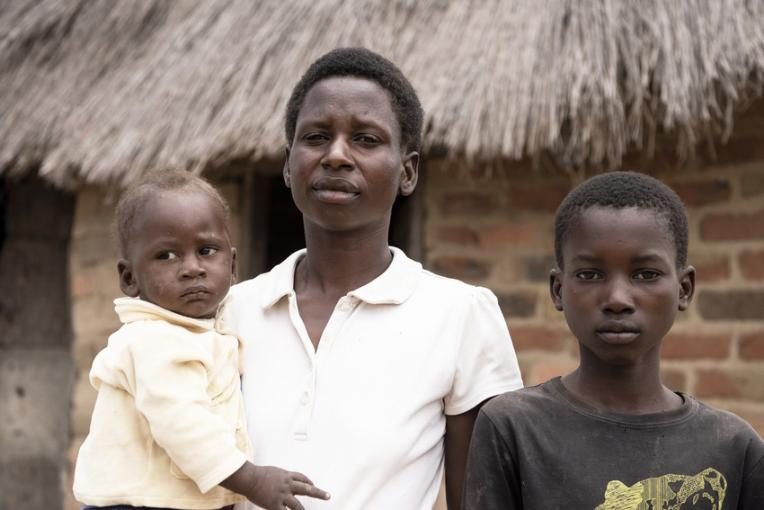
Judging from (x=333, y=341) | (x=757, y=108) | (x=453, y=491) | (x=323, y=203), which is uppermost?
(x=757, y=108)

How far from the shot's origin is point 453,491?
6.90ft

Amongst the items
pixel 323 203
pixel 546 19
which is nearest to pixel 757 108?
pixel 546 19

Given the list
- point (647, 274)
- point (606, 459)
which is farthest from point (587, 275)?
point (606, 459)

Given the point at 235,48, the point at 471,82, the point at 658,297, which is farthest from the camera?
the point at 235,48

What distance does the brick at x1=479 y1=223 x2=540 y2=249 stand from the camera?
4094mm

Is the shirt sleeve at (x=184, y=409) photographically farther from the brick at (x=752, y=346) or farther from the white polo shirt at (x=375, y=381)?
the brick at (x=752, y=346)

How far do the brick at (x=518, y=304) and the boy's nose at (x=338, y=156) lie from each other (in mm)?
2136

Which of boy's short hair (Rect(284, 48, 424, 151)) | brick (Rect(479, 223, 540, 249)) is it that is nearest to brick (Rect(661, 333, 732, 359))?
brick (Rect(479, 223, 540, 249))

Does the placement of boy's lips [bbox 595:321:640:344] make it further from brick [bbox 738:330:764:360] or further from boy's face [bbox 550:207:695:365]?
brick [bbox 738:330:764:360]

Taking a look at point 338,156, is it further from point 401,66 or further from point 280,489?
point 401,66

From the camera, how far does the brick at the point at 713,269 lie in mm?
3848

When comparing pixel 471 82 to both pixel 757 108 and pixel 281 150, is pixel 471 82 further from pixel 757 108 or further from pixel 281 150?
pixel 757 108

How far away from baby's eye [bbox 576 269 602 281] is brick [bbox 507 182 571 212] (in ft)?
6.90

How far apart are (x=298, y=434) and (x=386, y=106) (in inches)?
26.2
